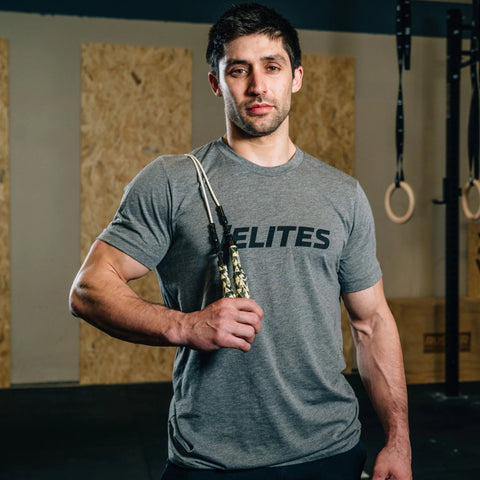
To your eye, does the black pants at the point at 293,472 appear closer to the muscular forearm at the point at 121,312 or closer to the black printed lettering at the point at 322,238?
the muscular forearm at the point at 121,312

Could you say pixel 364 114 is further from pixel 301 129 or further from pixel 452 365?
pixel 452 365

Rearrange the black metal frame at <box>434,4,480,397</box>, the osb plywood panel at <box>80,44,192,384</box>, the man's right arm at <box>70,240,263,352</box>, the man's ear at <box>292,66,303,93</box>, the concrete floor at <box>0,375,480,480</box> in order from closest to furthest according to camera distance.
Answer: the man's right arm at <box>70,240,263,352</box> → the man's ear at <box>292,66,303,93</box> → the concrete floor at <box>0,375,480,480</box> → the black metal frame at <box>434,4,480,397</box> → the osb plywood panel at <box>80,44,192,384</box>

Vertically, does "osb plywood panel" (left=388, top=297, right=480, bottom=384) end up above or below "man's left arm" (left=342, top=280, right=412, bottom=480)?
below

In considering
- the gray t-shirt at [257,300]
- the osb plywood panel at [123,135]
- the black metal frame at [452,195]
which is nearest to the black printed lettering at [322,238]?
the gray t-shirt at [257,300]

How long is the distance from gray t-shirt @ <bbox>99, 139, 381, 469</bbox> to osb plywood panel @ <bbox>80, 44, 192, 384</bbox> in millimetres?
3253

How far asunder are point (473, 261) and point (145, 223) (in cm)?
425

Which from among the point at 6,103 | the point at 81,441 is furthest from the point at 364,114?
the point at 81,441

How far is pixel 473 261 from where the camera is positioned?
498 centimetres

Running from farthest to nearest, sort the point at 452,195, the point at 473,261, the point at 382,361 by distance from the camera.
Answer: the point at 473,261 → the point at 452,195 → the point at 382,361

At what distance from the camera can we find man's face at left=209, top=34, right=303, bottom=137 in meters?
1.33

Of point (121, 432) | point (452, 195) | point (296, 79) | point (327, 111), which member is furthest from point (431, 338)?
point (296, 79)

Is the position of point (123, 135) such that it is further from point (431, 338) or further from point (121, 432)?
point (431, 338)

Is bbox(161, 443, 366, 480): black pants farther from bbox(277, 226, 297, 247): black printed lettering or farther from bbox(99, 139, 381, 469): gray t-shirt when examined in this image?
bbox(277, 226, 297, 247): black printed lettering

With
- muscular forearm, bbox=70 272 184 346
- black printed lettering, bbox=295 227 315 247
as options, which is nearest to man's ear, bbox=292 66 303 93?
black printed lettering, bbox=295 227 315 247
